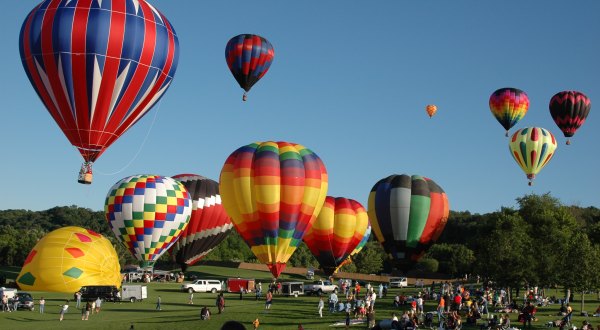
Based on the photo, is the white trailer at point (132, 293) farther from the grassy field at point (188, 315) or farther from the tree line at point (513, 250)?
the tree line at point (513, 250)

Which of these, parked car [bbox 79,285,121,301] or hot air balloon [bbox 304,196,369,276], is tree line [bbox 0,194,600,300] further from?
parked car [bbox 79,285,121,301]

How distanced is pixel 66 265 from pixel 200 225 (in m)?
18.3

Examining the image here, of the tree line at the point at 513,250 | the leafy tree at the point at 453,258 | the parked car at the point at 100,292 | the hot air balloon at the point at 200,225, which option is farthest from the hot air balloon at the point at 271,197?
the leafy tree at the point at 453,258

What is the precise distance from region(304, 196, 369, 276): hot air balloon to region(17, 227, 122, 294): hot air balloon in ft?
61.5

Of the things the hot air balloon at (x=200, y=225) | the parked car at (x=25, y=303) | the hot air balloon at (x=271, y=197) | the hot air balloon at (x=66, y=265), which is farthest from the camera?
the hot air balloon at (x=200, y=225)

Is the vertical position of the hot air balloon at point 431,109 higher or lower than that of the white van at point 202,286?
higher

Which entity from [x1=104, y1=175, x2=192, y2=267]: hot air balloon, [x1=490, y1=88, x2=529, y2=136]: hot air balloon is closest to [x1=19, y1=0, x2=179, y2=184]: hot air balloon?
[x1=104, y1=175, x2=192, y2=267]: hot air balloon

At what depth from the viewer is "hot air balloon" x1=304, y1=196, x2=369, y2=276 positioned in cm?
6206

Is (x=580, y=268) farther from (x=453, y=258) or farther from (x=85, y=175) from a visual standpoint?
(x=453, y=258)

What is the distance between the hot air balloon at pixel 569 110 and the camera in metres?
68.3

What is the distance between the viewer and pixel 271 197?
141ft

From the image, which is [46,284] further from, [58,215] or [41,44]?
[58,215]

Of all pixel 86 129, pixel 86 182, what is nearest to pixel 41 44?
pixel 86 129

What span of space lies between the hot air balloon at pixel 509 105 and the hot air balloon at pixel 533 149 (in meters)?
2.10
